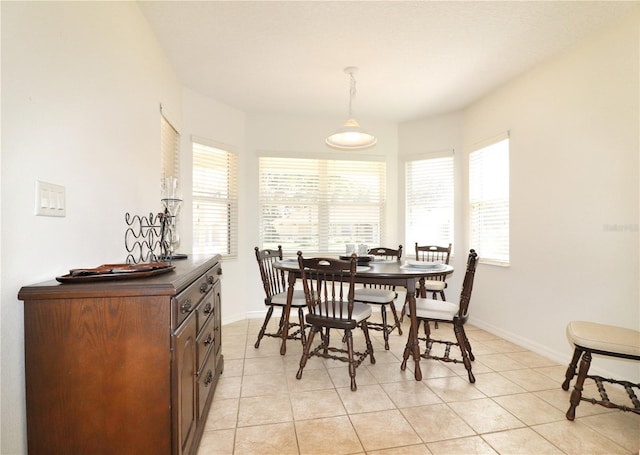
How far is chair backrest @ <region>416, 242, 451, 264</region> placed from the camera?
3971 mm

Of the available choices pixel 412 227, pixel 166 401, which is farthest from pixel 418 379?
pixel 412 227

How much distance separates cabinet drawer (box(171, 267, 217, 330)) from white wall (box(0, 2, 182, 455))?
1.67 feet

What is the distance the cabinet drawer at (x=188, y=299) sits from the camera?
4.15ft

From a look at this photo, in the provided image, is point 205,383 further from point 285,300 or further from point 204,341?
point 285,300

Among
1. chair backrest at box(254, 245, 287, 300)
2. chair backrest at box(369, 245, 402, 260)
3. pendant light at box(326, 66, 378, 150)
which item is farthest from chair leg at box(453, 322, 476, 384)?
pendant light at box(326, 66, 378, 150)

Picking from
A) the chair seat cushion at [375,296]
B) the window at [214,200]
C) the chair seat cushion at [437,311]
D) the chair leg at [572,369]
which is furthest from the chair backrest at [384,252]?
the chair leg at [572,369]

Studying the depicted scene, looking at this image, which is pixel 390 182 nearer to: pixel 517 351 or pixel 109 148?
pixel 517 351

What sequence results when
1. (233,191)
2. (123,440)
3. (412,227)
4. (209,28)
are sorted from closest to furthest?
(123,440), (209,28), (233,191), (412,227)

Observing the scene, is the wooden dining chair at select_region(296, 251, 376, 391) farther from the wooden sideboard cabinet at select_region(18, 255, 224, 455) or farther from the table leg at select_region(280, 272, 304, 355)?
the wooden sideboard cabinet at select_region(18, 255, 224, 455)

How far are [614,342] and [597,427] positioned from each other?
51 cm

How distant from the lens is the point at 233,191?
4137mm

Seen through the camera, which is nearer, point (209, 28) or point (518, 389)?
point (518, 389)

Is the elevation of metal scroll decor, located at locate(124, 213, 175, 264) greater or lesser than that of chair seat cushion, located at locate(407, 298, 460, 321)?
greater

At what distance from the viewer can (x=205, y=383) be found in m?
1.83
